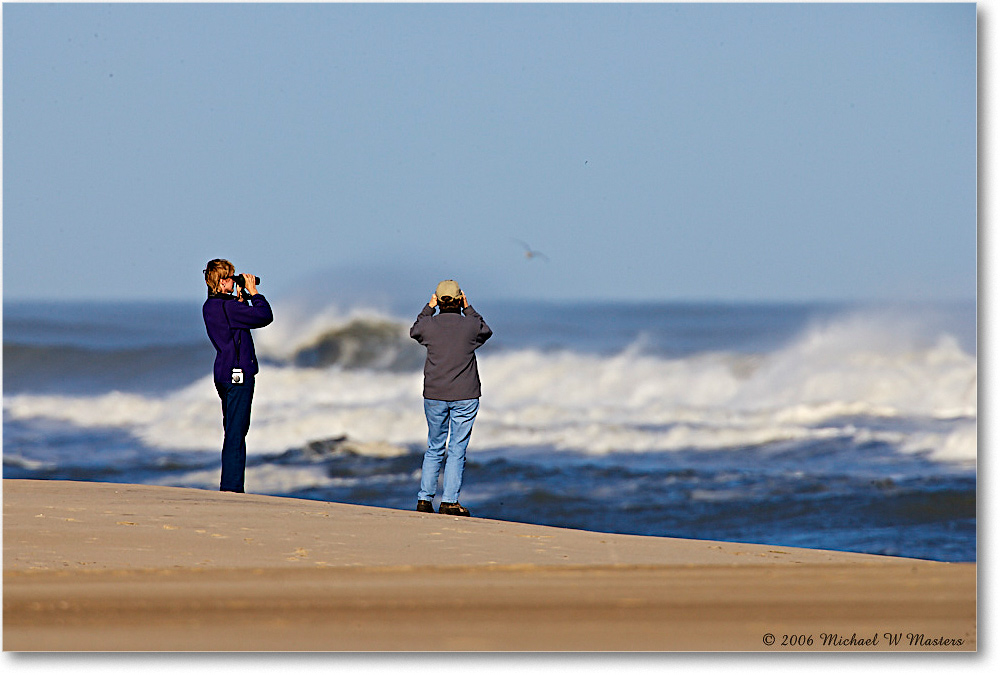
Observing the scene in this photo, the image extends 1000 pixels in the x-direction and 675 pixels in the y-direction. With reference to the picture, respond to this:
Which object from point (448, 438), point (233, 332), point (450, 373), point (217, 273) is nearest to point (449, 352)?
point (450, 373)

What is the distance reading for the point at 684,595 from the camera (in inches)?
185

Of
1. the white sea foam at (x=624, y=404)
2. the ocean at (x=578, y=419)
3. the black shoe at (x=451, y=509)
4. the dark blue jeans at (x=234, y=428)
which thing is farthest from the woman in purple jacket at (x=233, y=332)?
the white sea foam at (x=624, y=404)

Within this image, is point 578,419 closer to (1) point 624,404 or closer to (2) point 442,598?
(1) point 624,404

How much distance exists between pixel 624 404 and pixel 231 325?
1474 cm

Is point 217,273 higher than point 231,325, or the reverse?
point 217,273

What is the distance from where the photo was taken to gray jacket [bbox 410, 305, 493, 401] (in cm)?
619

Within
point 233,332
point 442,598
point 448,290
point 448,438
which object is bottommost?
point 442,598

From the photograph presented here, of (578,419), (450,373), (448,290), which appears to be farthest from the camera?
(578,419)

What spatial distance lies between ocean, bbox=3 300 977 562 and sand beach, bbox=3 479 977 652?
5748mm

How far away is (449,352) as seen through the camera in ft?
20.3

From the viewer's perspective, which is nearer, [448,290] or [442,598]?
[442,598]

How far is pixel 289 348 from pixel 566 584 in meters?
17.5

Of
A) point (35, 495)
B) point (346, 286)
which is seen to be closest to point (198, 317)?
point (346, 286)

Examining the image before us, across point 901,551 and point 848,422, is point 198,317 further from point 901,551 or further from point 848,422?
point 901,551
